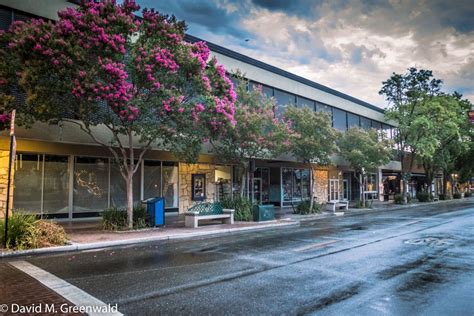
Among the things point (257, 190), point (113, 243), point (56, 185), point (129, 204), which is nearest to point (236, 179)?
point (257, 190)

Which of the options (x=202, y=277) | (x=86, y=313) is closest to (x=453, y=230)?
(x=202, y=277)

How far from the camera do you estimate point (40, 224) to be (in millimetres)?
11656

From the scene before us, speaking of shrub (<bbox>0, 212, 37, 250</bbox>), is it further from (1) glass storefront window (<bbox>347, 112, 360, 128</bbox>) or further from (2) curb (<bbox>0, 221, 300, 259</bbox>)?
(1) glass storefront window (<bbox>347, 112, 360, 128</bbox>)

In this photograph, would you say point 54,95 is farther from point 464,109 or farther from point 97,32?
point 464,109

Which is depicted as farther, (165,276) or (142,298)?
(165,276)

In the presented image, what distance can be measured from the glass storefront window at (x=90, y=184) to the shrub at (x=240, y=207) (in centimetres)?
630

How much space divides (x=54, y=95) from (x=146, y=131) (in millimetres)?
3198

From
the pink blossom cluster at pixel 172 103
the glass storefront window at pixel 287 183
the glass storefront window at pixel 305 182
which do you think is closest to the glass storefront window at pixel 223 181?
the glass storefront window at pixel 287 183

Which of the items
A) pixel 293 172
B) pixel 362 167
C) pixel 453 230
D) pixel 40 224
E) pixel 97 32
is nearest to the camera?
pixel 40 224

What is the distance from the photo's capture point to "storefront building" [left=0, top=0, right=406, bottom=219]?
54.5 ft

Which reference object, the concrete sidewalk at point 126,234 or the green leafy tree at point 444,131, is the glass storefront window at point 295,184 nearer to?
the green leafy tree at point 444,131

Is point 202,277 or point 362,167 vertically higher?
point 362,167

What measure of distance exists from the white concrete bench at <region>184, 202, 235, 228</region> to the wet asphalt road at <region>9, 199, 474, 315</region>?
11.9 feet

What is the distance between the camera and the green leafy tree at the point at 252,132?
18.4m
